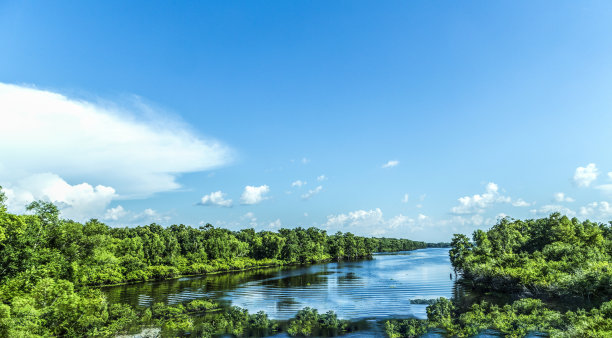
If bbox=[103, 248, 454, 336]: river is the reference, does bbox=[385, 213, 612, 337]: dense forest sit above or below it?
above

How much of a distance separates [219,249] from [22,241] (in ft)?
291

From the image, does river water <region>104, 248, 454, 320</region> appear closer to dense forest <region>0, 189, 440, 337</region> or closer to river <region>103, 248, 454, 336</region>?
river <region>103, 248, 454, 336</region>

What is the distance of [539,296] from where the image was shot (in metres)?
52.7

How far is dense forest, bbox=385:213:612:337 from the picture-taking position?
3716 centimetres

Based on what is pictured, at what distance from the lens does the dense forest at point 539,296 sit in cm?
3716

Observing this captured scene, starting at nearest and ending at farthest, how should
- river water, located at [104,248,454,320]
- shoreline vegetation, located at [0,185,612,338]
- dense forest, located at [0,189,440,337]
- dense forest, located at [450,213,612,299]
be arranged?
dense forest, located at [0,189,440,337] → shoreline vegetation, located at [0,185,612,338] → dense forest, located at [450,213,612,299] → river water, located at [104,248,454,320]

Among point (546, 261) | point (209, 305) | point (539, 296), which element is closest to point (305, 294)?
point (209, 305)

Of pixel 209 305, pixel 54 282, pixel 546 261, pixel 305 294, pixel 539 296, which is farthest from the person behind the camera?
pixel 305 294

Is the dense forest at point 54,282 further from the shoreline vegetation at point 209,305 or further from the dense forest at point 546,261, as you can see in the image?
the dense forest at point 546,261

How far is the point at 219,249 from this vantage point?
128 meters

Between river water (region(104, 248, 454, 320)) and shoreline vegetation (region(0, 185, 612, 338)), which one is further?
river water (region(104, 248, 454, 320))

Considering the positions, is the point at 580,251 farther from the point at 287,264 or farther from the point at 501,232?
the point at 287,264

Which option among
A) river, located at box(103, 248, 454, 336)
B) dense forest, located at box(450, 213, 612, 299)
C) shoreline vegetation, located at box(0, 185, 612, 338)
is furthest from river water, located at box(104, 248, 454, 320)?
dense forest, located at box(450, 213, 612, 299)

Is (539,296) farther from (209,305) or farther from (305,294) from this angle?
(209,305)
